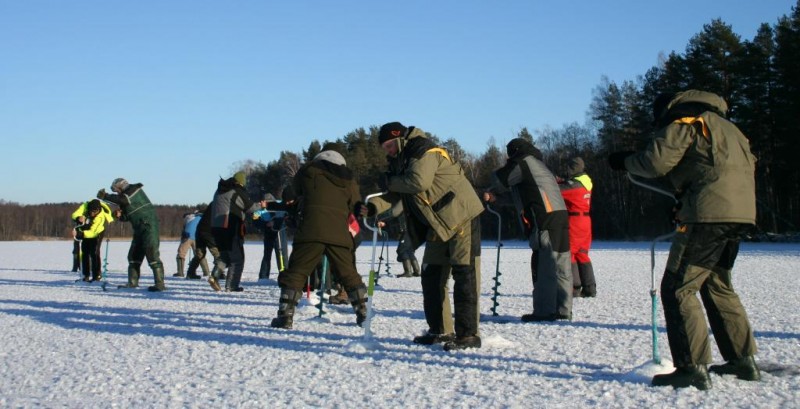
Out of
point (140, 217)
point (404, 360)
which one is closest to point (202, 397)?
point (404, 360)

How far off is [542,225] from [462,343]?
229cm

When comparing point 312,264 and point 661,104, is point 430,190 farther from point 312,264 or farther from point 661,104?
point 661,104

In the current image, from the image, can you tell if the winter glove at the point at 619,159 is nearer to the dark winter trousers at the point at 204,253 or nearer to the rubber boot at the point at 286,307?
the rubber boot at the point at 286,307

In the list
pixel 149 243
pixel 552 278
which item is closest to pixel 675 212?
pixel 552 278

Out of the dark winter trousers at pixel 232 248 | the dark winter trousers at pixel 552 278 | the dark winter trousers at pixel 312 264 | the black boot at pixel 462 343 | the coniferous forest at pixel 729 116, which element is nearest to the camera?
the black boot at pixel 462 343

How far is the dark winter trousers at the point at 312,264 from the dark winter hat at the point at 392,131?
1520 mm

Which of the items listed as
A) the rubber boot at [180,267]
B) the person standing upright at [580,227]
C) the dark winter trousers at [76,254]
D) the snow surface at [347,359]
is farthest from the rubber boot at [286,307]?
the dark winter trousers at [76,254]

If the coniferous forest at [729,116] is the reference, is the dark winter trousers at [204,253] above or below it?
below

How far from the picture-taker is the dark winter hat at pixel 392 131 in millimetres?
6332

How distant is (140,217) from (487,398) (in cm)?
975

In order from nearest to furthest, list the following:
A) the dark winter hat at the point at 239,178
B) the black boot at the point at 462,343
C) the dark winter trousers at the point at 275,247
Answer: the black boot at the point at 462,343 → the dark winter hat at the point at 239,178 → the dark winter trousers at the point at 275,247

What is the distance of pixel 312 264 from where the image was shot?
7.40m

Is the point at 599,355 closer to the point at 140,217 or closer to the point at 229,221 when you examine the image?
the point at 229,221

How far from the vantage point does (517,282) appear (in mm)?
13250
